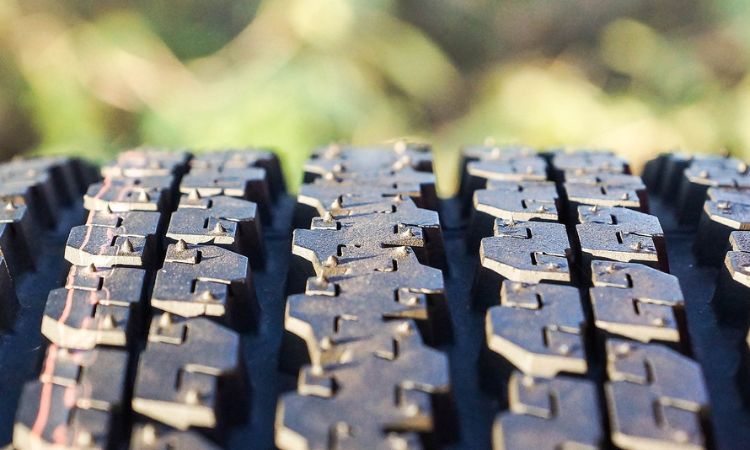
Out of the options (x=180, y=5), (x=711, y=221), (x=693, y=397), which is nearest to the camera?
(x=693, y=397)

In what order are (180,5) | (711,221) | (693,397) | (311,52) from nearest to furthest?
(693,397) < (711,221) < (180,5) < (311,52)

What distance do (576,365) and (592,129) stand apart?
184cm

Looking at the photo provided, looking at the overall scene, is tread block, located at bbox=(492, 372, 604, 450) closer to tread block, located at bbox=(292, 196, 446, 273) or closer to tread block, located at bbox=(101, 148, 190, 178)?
tread block, located at bbox=(292, 196, 446, 273)

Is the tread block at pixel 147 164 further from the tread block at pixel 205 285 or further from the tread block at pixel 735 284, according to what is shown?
the tread block at pixel 735 284

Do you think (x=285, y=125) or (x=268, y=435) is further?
(x=285, y=125)

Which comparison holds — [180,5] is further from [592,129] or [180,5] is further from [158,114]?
[592,129]

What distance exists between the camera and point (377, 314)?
30.1 inches

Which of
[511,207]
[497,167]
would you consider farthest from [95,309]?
[497,167]

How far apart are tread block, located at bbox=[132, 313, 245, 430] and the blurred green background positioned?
5.61 feet

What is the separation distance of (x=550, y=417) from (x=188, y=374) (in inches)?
14.8

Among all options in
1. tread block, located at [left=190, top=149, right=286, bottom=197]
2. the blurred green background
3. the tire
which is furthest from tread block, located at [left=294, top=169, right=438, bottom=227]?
the blurred green background

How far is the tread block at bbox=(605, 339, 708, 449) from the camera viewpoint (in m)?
0.62

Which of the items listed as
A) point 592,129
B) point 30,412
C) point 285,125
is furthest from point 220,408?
point 592,129

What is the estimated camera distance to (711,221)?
99 centimetres
